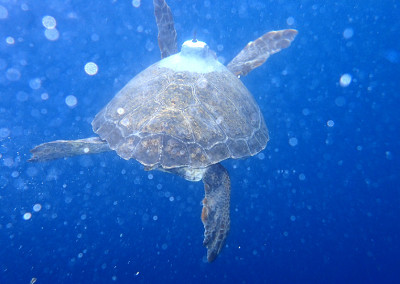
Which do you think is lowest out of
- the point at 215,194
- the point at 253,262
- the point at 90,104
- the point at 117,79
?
the point at 253,262

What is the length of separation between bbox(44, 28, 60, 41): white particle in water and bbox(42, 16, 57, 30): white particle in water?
123mm

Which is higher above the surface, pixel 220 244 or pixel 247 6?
pixel 247 6

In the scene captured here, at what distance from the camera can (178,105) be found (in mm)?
3479

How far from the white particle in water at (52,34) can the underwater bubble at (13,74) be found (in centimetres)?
188

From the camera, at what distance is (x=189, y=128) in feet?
10.7

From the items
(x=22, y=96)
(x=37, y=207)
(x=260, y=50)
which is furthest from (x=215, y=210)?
(x=22, y=96)

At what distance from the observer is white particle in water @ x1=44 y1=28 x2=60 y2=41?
9.26m

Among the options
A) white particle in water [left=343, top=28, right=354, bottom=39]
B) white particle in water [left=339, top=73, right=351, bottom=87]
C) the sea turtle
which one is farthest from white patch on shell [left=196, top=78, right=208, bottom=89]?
white particle in water [left=343, top=28, right=354, bottom=39]

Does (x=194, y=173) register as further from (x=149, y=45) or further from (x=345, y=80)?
(x=345, y=80)

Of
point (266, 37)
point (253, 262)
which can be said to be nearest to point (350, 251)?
point (253, 262)

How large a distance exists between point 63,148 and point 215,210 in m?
2.64

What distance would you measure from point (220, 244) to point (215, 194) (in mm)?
770

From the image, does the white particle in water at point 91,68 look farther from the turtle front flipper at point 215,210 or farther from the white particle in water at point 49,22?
the turtle front flipper at point 215,210

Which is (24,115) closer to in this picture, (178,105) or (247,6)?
(178,105)
